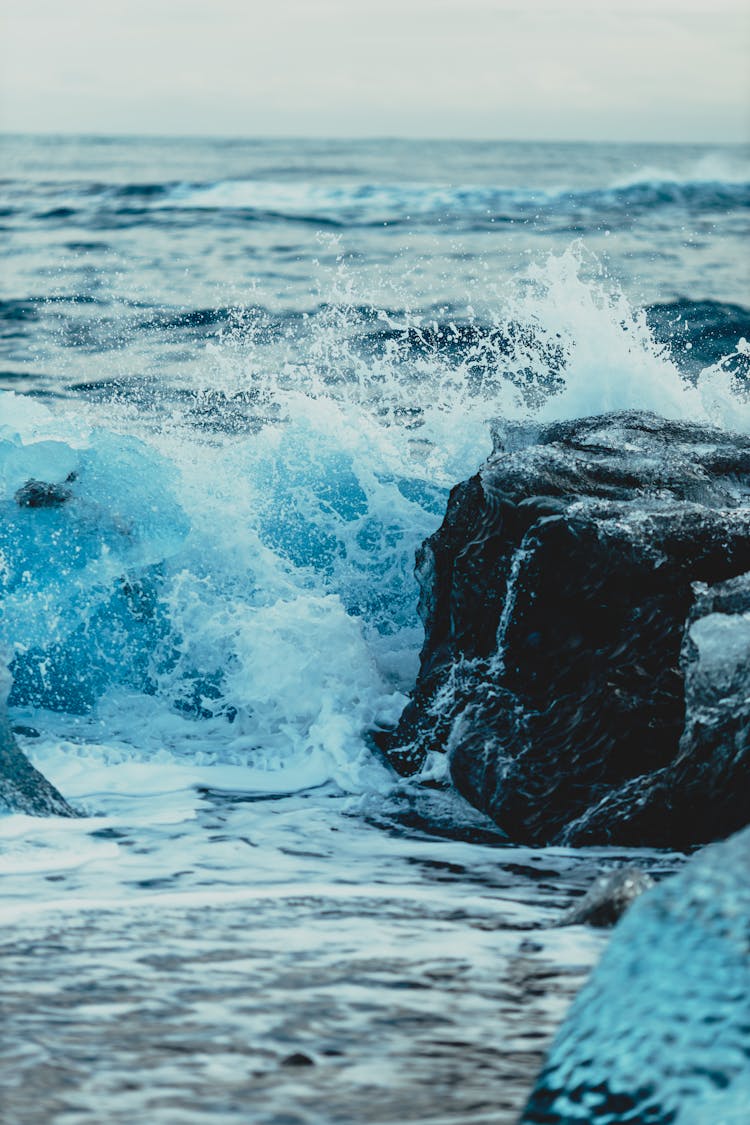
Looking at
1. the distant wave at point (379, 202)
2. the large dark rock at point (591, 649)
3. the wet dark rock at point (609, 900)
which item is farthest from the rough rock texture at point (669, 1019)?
the distant wave at point (379, 202)

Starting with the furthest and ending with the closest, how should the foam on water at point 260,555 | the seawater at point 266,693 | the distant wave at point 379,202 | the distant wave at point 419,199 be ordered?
the distant wave at point 419,199
the distant wave at point 379,202
the foam on water at point 260,555
the seawater at point 266,693

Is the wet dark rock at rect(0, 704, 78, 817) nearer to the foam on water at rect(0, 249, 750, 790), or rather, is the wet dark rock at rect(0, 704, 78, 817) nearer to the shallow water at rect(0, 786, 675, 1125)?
the shallow water at rect(0, 786, 675, 1125)

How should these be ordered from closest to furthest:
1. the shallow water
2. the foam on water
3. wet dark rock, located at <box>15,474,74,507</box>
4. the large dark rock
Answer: the shallow water
the large dark rock
the foam on water
wet dark rock, located at <box>15,474,74,507</box>

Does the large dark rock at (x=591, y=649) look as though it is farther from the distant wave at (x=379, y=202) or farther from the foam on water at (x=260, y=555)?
the distant wave at (x=379, y=202)

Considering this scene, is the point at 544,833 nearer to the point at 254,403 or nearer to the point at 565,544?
the point at 565,544

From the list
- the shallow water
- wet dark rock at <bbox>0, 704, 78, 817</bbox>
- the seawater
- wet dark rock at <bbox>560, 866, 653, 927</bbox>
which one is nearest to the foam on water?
the seawater

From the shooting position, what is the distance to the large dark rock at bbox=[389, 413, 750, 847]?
3512mm

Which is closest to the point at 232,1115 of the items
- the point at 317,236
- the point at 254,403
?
the point at 254,403

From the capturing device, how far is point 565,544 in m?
3.91

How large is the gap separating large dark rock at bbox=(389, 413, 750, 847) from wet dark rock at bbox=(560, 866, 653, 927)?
0.71 meters

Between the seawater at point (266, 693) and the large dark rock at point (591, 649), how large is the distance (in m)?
0.17

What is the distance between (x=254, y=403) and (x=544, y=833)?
497cm

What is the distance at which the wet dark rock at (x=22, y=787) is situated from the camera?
12.2ft

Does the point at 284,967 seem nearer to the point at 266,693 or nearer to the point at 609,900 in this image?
the point at 609,900
